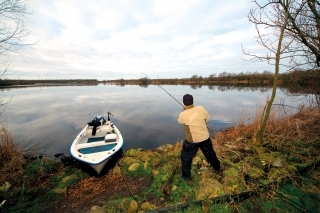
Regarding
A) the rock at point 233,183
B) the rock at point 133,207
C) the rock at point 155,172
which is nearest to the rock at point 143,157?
the rock at point 155,172

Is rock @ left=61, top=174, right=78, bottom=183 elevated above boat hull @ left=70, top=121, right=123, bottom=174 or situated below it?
below

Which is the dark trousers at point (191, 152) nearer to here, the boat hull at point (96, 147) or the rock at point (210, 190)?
the rock at point (210, 190)

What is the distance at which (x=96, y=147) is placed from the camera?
235 inches

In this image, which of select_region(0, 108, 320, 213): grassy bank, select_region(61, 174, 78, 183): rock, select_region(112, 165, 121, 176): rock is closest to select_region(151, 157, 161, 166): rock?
select_region(0, 108, 320, 213): grassy bank

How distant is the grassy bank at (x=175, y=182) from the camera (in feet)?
10.0

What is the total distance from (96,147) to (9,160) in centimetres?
261

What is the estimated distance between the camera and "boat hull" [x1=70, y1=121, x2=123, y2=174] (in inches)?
178

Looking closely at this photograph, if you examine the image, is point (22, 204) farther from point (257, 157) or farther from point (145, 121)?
point (145, 121)

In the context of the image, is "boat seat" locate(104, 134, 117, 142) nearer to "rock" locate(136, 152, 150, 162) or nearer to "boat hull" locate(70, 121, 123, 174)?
"boat hull" locate(70, 121, 123, 174)

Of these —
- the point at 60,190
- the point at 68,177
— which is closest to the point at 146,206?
the point at 60,190

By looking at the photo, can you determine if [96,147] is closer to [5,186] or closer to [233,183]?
[5,186]

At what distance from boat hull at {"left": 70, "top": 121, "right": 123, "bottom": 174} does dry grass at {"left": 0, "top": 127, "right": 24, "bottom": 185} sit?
1544mm

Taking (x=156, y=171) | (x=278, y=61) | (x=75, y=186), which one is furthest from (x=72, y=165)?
(x=278, y=61)

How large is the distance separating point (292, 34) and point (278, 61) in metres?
1.28
